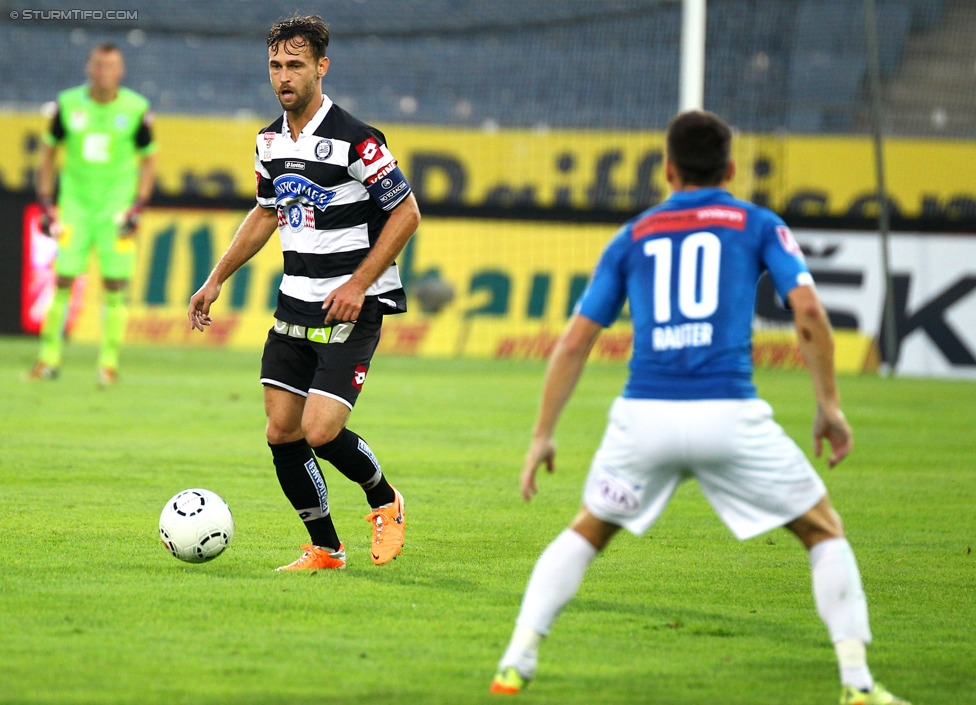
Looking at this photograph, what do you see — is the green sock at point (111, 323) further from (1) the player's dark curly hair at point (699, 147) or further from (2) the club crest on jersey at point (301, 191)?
(1) the player's dark curly hair at point (699, 147)

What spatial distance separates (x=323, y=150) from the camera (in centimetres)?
614

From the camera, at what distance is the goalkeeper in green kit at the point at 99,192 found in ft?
46.2

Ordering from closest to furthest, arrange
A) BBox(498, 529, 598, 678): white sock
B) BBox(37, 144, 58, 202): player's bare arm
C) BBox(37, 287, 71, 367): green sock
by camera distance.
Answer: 1. BBox(498, 529, 598, 678): white sock
2. BBox(37, 144, 58, 202): player's bare arm
3. BBox(37, 287, 71, 367): green sock

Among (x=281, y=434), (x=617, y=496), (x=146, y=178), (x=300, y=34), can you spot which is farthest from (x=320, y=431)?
(x=146, y=178)

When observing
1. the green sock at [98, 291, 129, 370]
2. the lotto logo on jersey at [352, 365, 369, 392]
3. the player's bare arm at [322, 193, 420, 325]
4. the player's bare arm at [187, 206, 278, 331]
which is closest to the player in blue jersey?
the player's bare arm at [322, 193, 420, 325]

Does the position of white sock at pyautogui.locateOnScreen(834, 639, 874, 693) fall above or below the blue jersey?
below

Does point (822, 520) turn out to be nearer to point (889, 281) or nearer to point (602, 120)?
point (889, 281)

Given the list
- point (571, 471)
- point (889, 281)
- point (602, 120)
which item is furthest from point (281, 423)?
point (602, 120)

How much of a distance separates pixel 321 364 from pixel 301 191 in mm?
736

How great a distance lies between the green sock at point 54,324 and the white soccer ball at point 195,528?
8413 mm

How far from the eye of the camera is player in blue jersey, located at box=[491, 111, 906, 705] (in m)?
4.11

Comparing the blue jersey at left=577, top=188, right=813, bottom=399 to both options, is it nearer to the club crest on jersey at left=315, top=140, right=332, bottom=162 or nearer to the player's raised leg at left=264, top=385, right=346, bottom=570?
the club crest on jersey at left=315, top=140, right=332, bottom=162

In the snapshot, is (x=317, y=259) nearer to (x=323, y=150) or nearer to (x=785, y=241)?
(x=323, y=150)

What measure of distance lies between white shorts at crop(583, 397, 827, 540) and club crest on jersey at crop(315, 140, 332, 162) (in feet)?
7.88
